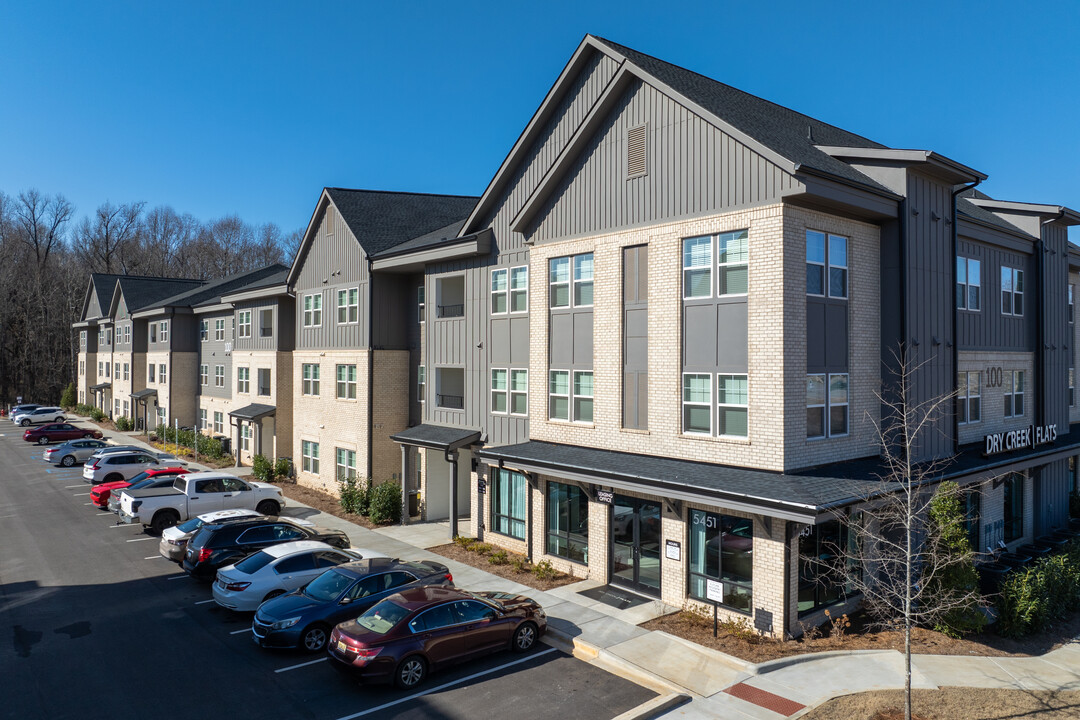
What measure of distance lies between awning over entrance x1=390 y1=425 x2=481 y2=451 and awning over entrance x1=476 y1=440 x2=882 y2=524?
435 centimetres

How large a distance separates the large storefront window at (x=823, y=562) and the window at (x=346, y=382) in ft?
63.9

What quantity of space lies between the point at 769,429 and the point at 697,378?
88.3 inches

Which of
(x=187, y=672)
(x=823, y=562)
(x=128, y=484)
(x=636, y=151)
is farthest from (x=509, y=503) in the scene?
(x=128, y=484)

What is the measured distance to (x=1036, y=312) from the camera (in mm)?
24156

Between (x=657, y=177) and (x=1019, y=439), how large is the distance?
13.5 metres

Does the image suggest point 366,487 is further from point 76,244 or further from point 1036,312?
point 76,244

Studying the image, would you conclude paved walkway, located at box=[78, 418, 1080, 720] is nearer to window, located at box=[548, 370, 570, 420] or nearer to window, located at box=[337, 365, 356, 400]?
window, located at box=[548, 370, 570, 420]

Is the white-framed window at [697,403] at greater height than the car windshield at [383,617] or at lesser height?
greater

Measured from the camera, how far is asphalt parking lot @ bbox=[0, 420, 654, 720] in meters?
11.6

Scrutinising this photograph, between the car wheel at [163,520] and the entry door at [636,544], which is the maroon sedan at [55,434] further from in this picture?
the entry door at [636,544]

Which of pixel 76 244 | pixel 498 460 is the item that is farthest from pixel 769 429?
pixel 76 244

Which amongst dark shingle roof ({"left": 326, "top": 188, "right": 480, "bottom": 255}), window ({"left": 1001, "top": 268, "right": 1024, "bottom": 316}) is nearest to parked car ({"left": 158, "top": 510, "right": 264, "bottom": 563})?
dark shingle roof ({"left": 326, "top": 188, "right": 480, "bottom": 255})

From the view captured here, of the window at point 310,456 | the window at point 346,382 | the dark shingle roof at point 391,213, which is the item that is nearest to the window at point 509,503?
the window at point 346,382

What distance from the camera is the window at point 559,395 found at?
20.3 m
